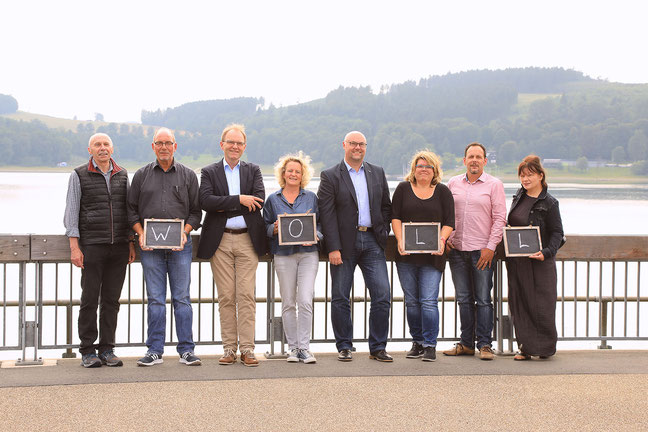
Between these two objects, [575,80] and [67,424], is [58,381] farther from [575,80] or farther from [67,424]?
[575,80]

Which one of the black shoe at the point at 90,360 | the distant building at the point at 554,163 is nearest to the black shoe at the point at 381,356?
the black shoe at the point at 90,360

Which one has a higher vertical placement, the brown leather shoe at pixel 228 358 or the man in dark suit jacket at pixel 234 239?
the man in dark suit jacket at pixel 234 239

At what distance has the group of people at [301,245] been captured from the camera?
5.48 m

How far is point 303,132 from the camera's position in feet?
323

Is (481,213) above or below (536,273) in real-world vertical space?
above

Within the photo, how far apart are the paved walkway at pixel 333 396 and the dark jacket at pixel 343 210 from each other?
3.21 feet

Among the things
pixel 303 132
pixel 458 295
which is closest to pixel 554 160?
pixel 303 132

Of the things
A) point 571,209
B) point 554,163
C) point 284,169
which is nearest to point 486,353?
point 284,169

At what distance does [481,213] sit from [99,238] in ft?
9.86

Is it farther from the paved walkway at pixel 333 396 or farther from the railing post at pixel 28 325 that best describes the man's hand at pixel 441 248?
the railing post at pixel 28 325

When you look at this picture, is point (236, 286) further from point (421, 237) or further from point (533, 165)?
point (533, 165)

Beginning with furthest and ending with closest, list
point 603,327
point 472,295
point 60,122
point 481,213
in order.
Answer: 1. point 60,122
2. point 603,327
3. point 472,295
4. point 481,213

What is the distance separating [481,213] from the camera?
5.87 metres

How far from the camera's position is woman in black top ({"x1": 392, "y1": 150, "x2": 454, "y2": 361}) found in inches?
227
